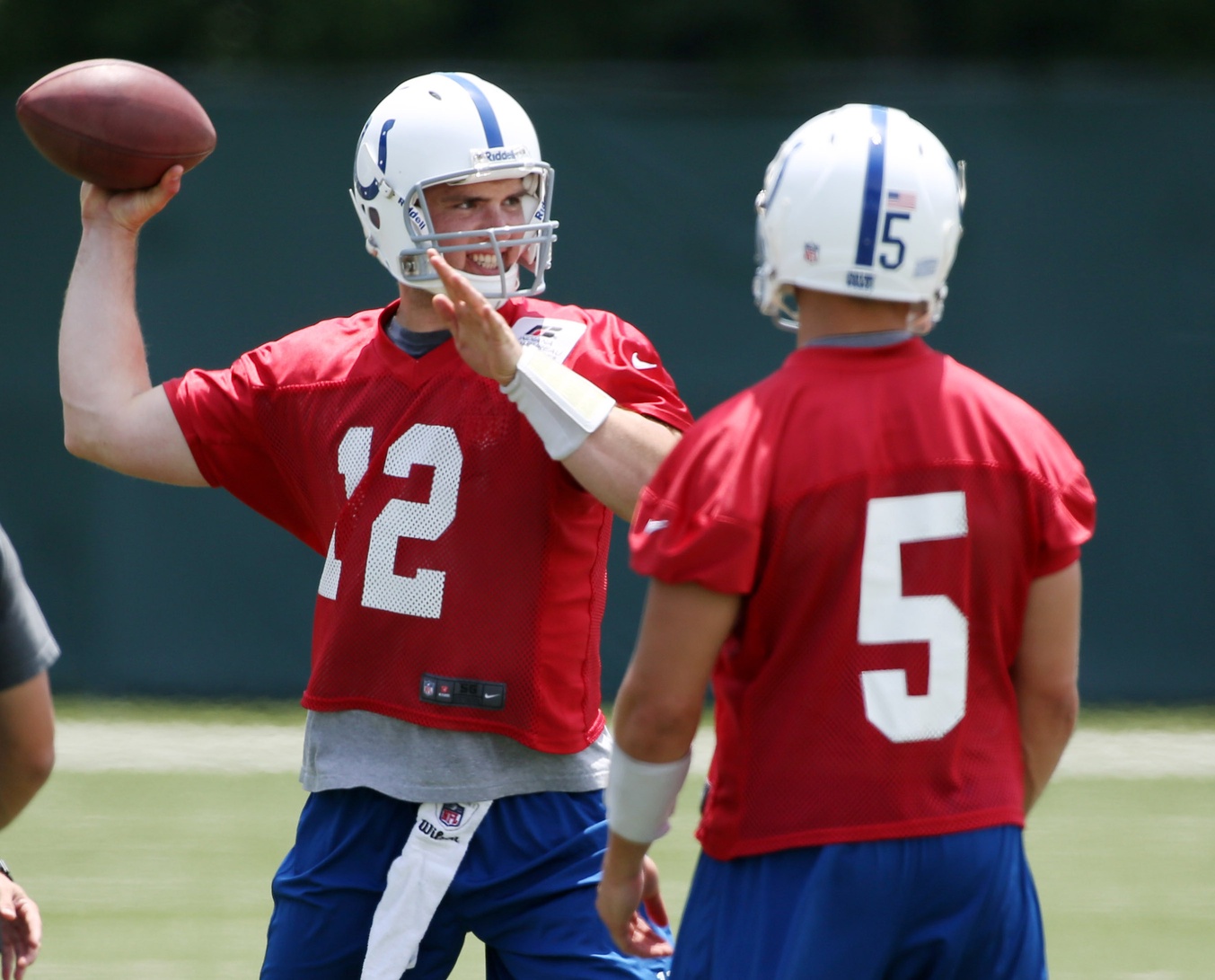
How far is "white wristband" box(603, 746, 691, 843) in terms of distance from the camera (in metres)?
2.35

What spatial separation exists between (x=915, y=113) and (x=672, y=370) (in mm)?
1516

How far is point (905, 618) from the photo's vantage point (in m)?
2.25

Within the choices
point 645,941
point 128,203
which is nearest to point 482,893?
point 645,941

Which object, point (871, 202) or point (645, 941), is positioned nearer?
point (871, 202)

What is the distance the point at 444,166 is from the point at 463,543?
0.64 metres

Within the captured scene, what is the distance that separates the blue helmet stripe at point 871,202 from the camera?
2309 mm

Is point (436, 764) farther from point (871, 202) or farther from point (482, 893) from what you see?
point (871, 202)

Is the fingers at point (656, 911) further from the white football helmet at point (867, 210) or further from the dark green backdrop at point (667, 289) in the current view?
the dark green backdrop at point (667, 289)

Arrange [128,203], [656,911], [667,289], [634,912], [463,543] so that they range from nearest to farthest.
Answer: [634,912] → [656,911] → [463,543] → [128,203] → [667,289]

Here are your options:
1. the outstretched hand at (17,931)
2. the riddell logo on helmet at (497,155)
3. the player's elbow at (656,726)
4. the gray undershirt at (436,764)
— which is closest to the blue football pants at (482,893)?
the gray undershirt at (436,764)

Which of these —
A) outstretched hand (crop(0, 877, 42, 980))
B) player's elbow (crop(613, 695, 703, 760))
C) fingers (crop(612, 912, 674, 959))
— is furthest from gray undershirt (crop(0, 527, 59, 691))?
fingers (crop(612, 912, 674, 959))

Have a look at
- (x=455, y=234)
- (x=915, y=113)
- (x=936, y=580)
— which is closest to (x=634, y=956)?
(x=936, y=580)

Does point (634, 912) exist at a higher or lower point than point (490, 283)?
lower

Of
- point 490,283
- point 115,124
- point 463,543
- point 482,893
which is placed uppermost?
point 115,124
